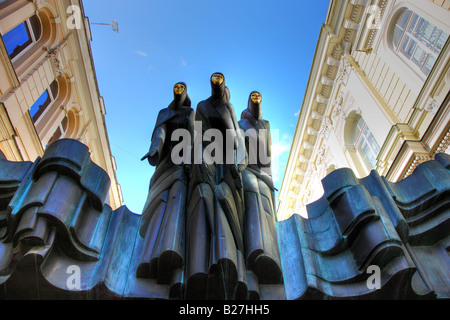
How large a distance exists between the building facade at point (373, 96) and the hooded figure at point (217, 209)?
8.35 m

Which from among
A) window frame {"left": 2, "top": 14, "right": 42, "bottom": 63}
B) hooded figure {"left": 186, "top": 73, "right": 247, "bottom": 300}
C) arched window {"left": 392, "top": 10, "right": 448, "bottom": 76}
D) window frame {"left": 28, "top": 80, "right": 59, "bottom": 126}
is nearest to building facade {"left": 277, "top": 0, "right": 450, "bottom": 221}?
arched window {"left": 392, "top": 10, "right": 448, "bottom": 76}

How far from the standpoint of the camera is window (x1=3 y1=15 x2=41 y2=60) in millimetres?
12765

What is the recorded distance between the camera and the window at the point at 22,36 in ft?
41.9

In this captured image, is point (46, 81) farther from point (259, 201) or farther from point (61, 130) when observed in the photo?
point (259, 201)

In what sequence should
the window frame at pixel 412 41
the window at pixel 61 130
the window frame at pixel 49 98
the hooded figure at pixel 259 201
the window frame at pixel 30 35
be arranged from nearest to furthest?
the hooded figure at pixel 259 201, the window frame at pixel 412 41, the window frame at pixel 30 35, the window frame at pixel 49 98, the window at pixel 61 130

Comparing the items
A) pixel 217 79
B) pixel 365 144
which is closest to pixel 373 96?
pixel 365 144

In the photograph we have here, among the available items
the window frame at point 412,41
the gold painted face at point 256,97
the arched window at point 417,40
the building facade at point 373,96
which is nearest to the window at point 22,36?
the gold painted face at point 256,97

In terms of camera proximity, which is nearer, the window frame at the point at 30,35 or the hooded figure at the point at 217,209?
the hooded figure at the point at 217,209

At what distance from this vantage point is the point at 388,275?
291 centimetres

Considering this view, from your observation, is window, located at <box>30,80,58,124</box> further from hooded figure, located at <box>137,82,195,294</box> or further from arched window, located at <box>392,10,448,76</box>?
arched window, located at <box>392,10,448,76</box>

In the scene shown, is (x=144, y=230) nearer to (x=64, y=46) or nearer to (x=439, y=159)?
(x=439, y=159)

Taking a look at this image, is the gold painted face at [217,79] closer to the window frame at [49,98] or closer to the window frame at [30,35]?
the window frame at [30,35]

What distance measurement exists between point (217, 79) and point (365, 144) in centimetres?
1316
